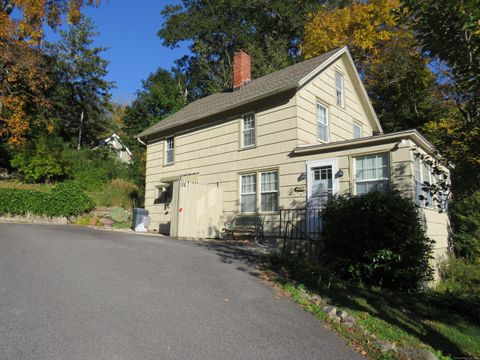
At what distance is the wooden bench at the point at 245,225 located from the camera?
1352 centimetres

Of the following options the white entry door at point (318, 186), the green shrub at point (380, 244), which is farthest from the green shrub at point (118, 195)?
the green shrub at point (380, 244)

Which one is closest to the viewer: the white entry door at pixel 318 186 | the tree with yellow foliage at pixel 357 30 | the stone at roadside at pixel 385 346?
the stone at roadside at pixel 385 346

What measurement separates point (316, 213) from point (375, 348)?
24.9ft

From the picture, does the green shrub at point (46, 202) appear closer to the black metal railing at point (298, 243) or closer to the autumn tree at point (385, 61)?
the black metal railing at point (298, 243)

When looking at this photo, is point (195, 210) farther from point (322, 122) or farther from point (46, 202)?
point (46, 202)

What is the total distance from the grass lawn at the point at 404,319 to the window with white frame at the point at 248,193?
21.8 ft

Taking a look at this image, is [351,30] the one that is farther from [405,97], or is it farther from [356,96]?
[356,96]

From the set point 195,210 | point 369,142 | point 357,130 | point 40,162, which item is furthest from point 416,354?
point 40,162

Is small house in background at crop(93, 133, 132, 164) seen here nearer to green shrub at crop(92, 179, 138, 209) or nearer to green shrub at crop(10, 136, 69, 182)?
green shrub at crop(10, 136, 69, 182)

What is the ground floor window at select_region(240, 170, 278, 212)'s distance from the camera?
13.7 m

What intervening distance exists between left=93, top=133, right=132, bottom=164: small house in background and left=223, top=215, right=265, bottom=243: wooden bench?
70.4ft

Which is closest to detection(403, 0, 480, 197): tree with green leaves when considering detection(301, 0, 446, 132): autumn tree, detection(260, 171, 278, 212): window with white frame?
detection(260, 171, 278, 212): window with white frame

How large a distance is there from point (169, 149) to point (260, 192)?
6.92 metres

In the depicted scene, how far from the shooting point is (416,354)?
463cm
